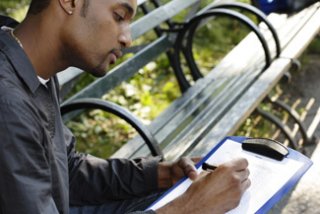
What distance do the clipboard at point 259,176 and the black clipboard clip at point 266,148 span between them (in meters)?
0.01

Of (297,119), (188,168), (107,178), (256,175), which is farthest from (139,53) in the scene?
(256,175)

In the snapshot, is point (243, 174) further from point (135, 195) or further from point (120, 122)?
point (120, 122)

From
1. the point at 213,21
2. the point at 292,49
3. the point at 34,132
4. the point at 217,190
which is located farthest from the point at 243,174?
the point at 213,21

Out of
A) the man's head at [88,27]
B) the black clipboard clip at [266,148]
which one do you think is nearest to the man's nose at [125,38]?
the man's head at [88,27]

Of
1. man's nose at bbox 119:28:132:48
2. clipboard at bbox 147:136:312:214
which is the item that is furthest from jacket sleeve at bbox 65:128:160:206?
man's nose at bbox 119:28:132:48

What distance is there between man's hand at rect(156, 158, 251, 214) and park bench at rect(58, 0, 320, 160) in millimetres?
601

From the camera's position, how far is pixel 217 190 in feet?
5.70

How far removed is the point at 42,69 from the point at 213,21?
409 centimetres

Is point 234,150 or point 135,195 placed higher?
point 234,150

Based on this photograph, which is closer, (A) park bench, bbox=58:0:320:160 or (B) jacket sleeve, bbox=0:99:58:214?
(B) jacket sleeve, bbox=0:99:58:214

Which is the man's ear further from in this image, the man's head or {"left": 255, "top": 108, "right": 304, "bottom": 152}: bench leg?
{"left": 255, "top": 108, "right": 304, "bottom": 152}: bench leg

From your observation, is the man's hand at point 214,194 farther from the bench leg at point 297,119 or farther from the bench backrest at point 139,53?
the bench leg at point 297,119

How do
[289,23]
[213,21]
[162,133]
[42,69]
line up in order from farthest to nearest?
[213,21], [289,23], [162,133], [42,69]

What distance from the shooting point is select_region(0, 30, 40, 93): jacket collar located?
5.20ft
